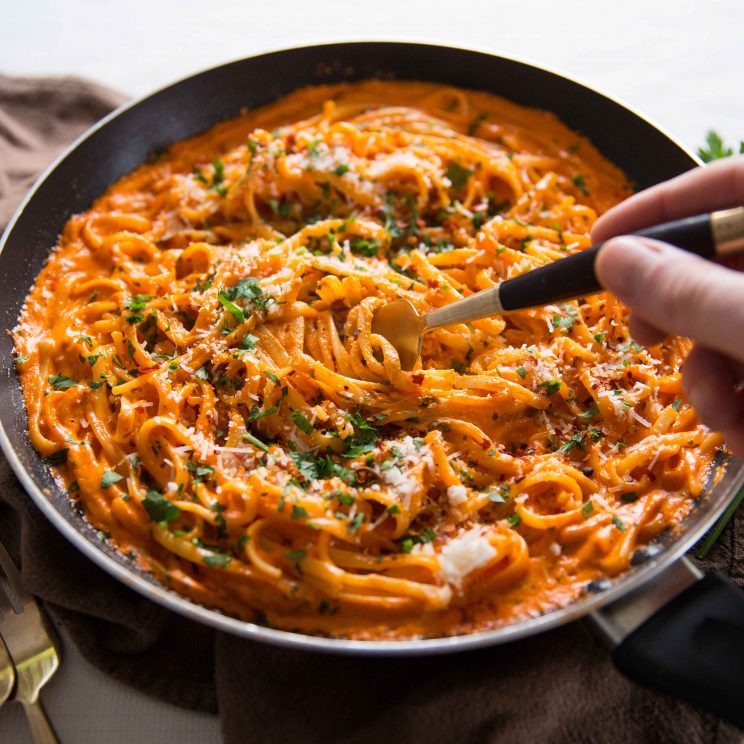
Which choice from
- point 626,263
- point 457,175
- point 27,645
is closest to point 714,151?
point 457,175

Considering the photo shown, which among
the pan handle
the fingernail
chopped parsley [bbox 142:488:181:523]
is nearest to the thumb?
the fingernail

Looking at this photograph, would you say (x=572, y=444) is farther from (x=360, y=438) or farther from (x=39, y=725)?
(x=39, y=725)

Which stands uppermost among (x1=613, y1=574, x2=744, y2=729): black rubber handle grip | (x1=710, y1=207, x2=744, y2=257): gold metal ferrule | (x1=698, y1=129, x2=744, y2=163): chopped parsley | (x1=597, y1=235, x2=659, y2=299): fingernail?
(x1=710, y1=207, x2=744, y2=257): gold metal ferrule

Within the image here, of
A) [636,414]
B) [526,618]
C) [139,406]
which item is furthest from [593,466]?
[139,406]

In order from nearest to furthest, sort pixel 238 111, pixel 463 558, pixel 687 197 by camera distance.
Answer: pixel 463 558 → pixel 687 197 → pixel 238 111

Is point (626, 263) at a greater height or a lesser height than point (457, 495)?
greater

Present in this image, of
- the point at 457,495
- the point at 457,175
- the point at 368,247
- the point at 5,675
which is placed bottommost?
the point at 5,675

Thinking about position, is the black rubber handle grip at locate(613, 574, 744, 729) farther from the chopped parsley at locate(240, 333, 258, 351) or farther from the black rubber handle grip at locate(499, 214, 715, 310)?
the chopped parsley at locate(240, 333, 258, 351)
